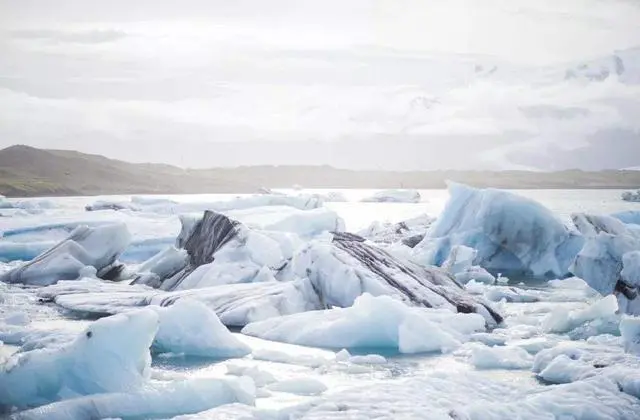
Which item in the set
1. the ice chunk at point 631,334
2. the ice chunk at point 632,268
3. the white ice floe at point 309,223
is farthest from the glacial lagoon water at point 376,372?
the white ice floe at point 309,223

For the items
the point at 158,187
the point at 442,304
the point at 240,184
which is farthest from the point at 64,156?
the point at 442,304

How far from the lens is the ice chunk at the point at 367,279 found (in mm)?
14320

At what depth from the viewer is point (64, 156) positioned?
4769 inches

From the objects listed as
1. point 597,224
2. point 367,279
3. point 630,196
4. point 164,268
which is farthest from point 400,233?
point 630,196

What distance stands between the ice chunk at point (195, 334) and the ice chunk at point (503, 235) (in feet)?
41.9

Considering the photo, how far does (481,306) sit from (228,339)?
5.19 m

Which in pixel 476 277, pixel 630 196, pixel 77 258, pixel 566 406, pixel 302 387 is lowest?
pixel 476 277

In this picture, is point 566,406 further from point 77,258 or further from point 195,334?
point 77,258

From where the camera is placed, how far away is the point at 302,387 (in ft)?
30.3

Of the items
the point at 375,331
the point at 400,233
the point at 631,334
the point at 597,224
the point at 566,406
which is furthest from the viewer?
the point at 400,233

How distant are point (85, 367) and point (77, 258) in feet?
39.0

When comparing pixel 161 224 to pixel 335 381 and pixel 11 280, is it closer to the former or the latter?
pixel 11 280

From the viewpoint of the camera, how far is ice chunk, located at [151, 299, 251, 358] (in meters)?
11.4

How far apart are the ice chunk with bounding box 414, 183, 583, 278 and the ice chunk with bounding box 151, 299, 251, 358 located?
1277cm
